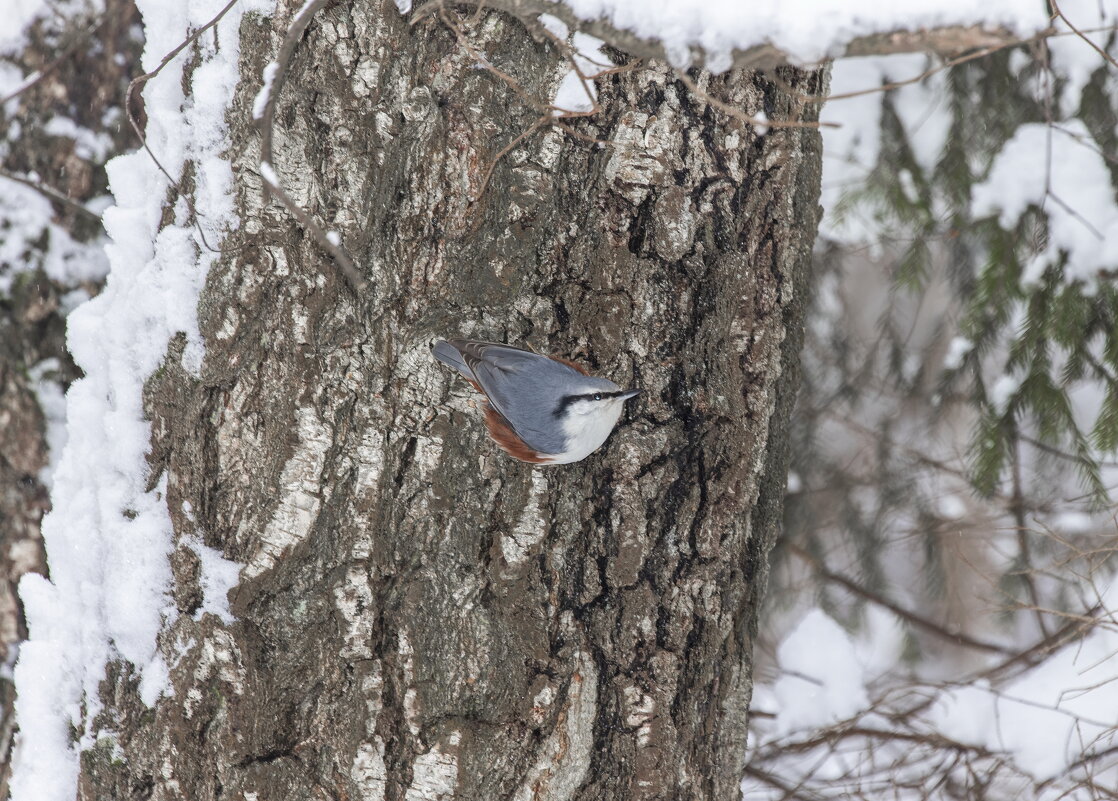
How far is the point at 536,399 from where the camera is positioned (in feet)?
4.62

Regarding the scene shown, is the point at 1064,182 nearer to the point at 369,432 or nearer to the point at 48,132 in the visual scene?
the point at 369,432

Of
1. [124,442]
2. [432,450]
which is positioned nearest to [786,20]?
[432,450]

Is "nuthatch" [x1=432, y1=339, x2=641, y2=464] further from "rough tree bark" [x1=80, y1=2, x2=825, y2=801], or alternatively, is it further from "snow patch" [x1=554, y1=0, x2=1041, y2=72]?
"snow patch" [x1=554, y1=0, x2=1041, y2=72]

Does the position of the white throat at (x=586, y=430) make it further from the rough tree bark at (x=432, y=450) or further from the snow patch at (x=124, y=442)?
the snow patch at (x=124, y=442)

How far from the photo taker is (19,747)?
1.58m

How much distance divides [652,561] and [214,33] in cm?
123

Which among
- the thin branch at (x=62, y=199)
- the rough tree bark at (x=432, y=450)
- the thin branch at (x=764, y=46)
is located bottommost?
the rough tree bark at (x=432, y=450)

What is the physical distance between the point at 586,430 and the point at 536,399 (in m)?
0.10

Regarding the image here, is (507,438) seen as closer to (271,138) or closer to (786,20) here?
→ (271,138)

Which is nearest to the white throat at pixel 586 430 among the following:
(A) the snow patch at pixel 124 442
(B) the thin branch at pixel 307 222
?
(B) the thin branch at pixel 307 222

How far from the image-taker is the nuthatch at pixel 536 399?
1.38 metres

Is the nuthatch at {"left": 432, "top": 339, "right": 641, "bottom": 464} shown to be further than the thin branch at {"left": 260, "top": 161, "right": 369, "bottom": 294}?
Yes

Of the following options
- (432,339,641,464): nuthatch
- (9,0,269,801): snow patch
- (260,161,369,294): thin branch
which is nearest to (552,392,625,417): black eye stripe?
(432,339,641,464): nuthatch

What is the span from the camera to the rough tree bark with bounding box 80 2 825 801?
55.0 inches
